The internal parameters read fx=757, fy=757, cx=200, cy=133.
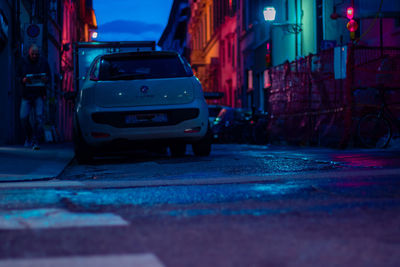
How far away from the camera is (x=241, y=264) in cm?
277

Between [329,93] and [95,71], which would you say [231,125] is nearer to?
[329,93]

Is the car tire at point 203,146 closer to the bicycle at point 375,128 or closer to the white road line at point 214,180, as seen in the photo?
the bicycle at point 375,128

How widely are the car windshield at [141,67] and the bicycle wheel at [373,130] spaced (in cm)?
405

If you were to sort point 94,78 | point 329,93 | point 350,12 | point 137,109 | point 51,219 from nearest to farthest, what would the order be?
point 51,219 < point 137,109 < point 94,78 < point 329,93 < point 350,12

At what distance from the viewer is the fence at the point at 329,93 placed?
13648mm

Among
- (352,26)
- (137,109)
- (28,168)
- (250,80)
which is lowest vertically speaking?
(28,168)

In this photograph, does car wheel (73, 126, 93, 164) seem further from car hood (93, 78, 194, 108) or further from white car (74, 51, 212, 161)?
car hood (93, 78, 194, 108)

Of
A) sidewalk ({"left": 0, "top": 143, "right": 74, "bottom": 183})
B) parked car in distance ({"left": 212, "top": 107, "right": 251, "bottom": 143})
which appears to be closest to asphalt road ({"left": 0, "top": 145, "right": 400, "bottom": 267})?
sidewalk ({"left": 0, "top": 143, "right": 74, "bottom": 183})

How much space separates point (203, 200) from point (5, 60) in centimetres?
1421

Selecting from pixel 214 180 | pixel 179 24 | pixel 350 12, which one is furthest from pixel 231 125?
pixel 179 24

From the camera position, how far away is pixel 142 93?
10141 mm

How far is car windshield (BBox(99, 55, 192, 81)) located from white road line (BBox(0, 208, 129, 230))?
6075mm

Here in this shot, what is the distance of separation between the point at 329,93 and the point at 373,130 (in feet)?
6.83

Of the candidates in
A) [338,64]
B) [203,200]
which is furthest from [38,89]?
[203,200]
